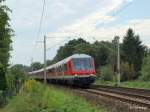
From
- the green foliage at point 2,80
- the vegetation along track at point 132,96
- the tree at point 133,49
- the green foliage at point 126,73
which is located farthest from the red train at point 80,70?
the tree at point 133,49

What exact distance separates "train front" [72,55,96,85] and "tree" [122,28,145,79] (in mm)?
56714

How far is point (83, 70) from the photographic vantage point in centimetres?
4522

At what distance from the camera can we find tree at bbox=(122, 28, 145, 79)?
10438 centimetres

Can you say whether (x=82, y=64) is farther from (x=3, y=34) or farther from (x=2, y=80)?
(x=3, y=34)

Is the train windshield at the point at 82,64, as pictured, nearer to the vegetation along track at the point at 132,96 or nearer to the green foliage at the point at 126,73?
the vegetation along track at the point at 132,96

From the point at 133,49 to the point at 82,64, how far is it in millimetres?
61363

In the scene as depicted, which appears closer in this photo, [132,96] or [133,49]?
[132,96]

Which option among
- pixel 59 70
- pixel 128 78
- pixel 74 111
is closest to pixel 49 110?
pixel 74 111

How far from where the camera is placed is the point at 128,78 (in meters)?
81.7

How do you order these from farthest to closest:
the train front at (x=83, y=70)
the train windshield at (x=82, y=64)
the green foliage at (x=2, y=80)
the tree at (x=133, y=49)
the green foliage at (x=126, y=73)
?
1. the tree at (x=133, y=49)
2. the green foliage at (x=126, y=73)
3. the train windshield at (x=82, y=64)
4. the train front at (x=83, y=70)
5. the green foliage at (x=2, y=80)

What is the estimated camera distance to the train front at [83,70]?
44.4m

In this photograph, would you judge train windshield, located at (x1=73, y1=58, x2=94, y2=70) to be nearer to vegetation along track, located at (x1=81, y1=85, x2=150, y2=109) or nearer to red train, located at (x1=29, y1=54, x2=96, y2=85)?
red train, located at (x1=29, y1=54, x2=96, y2=85)

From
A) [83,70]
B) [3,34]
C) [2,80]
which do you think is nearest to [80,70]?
[83,70]

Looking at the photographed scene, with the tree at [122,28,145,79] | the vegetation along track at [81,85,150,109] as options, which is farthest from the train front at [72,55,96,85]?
the tree at [122,28,145,79]
